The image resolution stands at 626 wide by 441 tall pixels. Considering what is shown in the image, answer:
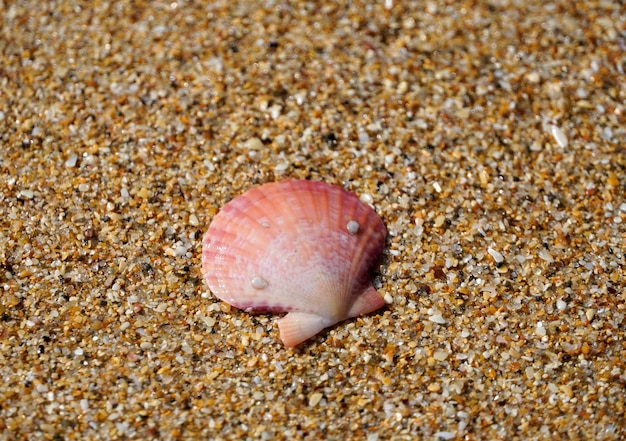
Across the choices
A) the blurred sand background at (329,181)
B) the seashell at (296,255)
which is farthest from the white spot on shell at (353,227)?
the blurred sand background at (329,181)

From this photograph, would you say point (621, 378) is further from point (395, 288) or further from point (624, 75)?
point (624, 75)

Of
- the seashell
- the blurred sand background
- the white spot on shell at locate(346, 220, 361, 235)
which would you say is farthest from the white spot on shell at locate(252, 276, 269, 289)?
the white spot on shell at locate(346, 220, 361, 235)

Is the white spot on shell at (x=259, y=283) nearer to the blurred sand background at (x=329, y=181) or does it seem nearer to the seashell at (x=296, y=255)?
the seashell at (x=296, y=255)

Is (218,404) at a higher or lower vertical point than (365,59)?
lower

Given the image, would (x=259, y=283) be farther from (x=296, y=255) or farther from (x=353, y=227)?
(x=353, y=227)

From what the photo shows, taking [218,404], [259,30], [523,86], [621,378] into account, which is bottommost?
[621,378]

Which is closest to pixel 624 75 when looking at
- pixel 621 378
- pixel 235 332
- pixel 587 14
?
pixel 587 14

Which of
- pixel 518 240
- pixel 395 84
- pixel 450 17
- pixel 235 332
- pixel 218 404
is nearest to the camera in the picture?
pixel 218 404

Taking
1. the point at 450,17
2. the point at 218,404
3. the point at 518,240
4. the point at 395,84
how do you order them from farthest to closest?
the point at 450,17 < the point at 395,84 < the point at 518,240 < the point at 218,404

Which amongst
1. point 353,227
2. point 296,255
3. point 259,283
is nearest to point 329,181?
point 353,227
